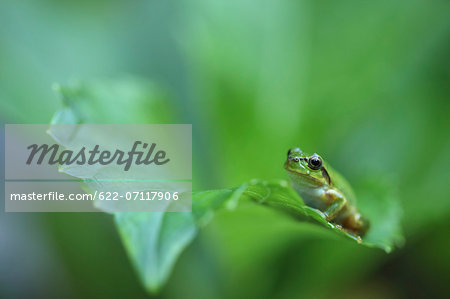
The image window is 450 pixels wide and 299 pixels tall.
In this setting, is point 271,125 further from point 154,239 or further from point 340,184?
point 154,239

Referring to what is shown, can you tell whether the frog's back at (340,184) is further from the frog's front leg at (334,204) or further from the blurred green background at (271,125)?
the blurred green background at (271,125)

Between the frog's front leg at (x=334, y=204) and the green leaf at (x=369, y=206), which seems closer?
the green leaf at (x=369, y=206)

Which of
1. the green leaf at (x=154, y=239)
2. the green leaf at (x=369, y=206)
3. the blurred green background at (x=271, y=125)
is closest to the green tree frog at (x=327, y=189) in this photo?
the green leaf at (x=369, y=206)

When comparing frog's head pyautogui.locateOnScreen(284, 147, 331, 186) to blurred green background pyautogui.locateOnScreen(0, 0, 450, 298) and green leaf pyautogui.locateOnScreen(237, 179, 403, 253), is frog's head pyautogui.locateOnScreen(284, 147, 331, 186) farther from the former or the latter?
blurred green background pyautogui.locateOnScreen(0, 0, 450, 298)

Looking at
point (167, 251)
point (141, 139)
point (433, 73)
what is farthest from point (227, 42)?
point (167, 251)

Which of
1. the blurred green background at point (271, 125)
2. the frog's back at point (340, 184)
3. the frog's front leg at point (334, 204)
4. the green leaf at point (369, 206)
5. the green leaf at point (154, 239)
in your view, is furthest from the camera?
the blurred green background at point (271, 125)

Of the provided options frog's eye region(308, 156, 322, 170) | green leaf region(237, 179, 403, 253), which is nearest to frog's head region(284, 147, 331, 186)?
frog's eye region(308, 156, 322, 170)
